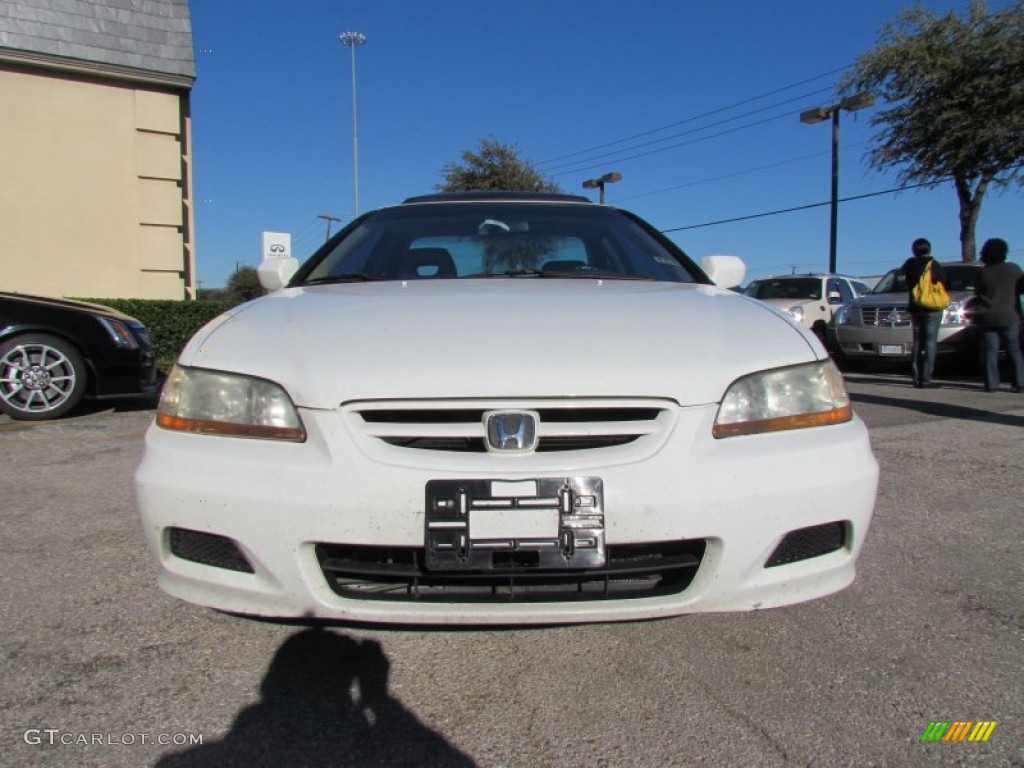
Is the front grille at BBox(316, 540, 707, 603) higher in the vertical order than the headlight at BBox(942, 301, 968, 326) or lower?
lower

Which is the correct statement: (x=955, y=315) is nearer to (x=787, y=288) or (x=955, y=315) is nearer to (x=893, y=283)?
(x=893, y=283)

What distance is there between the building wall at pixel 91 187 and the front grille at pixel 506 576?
10338 millimetres

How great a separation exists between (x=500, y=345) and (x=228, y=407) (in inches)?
27.5

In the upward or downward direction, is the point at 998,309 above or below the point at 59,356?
above

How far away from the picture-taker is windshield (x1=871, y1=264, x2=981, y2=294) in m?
9.85

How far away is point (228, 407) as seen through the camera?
1.81 m

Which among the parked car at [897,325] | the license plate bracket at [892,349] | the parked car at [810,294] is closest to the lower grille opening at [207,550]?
the parked car at [897,325]

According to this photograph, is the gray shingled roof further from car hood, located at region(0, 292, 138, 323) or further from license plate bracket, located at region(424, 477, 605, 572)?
license plate bracket, located at region(424, 477, 605, 572)

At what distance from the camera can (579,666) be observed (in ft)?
6.50

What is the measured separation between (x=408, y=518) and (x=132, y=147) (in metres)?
10.9

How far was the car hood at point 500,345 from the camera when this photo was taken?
1.71m

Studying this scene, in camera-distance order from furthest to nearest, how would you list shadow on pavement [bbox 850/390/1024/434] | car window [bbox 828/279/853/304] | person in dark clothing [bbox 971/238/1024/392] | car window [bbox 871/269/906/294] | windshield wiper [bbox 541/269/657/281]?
1. car window [bbox 828/279/853/304]
2. car window [bbox 871/269/906/294]
3. person in dark clothing [bbox 971/238/1024/392]
4. shadow on pavement [bbox 850/390/1024/434]
5. windshield wiper [bbox 541/269/657/281]

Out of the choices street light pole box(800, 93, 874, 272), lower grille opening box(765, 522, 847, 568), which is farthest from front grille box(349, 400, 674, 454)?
street light pole box(800, 93, 874, 272)

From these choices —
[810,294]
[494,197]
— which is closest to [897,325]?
[810,294]
